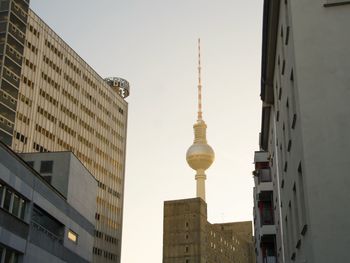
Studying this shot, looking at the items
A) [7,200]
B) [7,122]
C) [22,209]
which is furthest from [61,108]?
[7,200]

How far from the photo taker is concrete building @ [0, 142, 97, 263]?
32125 mm

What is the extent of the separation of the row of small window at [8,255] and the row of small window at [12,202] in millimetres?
2163

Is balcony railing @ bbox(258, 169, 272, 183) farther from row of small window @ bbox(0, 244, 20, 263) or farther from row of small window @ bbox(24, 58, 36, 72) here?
row of small window @ bbox(24, 58, 36, 72)

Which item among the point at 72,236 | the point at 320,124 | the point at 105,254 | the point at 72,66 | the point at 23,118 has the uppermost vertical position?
the point at 72,66

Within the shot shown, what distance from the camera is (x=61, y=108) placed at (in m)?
119

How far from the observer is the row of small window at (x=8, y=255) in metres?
31.5

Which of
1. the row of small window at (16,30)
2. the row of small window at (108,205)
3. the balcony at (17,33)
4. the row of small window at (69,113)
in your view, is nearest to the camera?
the balcony at (17,33)

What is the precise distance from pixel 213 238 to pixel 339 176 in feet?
495

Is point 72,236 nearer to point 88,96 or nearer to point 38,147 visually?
point 38,147

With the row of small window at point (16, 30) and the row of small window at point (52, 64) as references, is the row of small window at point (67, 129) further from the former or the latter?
the row of small window at point (16, 30)

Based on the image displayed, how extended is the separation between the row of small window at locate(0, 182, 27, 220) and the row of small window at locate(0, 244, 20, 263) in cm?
216

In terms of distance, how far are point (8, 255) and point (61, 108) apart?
8862cm

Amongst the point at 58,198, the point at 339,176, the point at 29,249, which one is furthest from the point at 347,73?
the point at 58,198

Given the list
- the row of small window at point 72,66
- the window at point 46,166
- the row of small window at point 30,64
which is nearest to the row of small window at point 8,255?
the window at point 46,166
